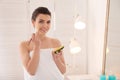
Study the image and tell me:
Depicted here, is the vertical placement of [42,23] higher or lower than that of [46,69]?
higher

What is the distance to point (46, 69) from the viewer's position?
112 cm

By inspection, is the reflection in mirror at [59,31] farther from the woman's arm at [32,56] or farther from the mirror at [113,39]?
the woman's arm at [32,56]

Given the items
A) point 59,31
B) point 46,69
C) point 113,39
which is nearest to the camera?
point 46,69

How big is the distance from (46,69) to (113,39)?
1.11 metres

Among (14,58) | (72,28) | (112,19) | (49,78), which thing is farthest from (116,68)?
(14,58)

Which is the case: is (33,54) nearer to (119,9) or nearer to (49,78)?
(49,78)

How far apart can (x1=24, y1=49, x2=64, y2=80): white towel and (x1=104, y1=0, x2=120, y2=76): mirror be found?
97 cm

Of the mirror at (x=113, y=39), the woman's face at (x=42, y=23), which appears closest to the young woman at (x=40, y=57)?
the woman's face at (x=42, y=23)

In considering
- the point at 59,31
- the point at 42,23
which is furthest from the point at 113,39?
the point at 42,23

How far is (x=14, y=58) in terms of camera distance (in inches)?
101

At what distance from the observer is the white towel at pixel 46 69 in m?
1.11

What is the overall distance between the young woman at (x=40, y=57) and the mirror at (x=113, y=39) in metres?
0.91

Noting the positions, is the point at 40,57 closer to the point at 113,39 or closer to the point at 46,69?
the point at 46,69

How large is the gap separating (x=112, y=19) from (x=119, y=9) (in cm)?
15
